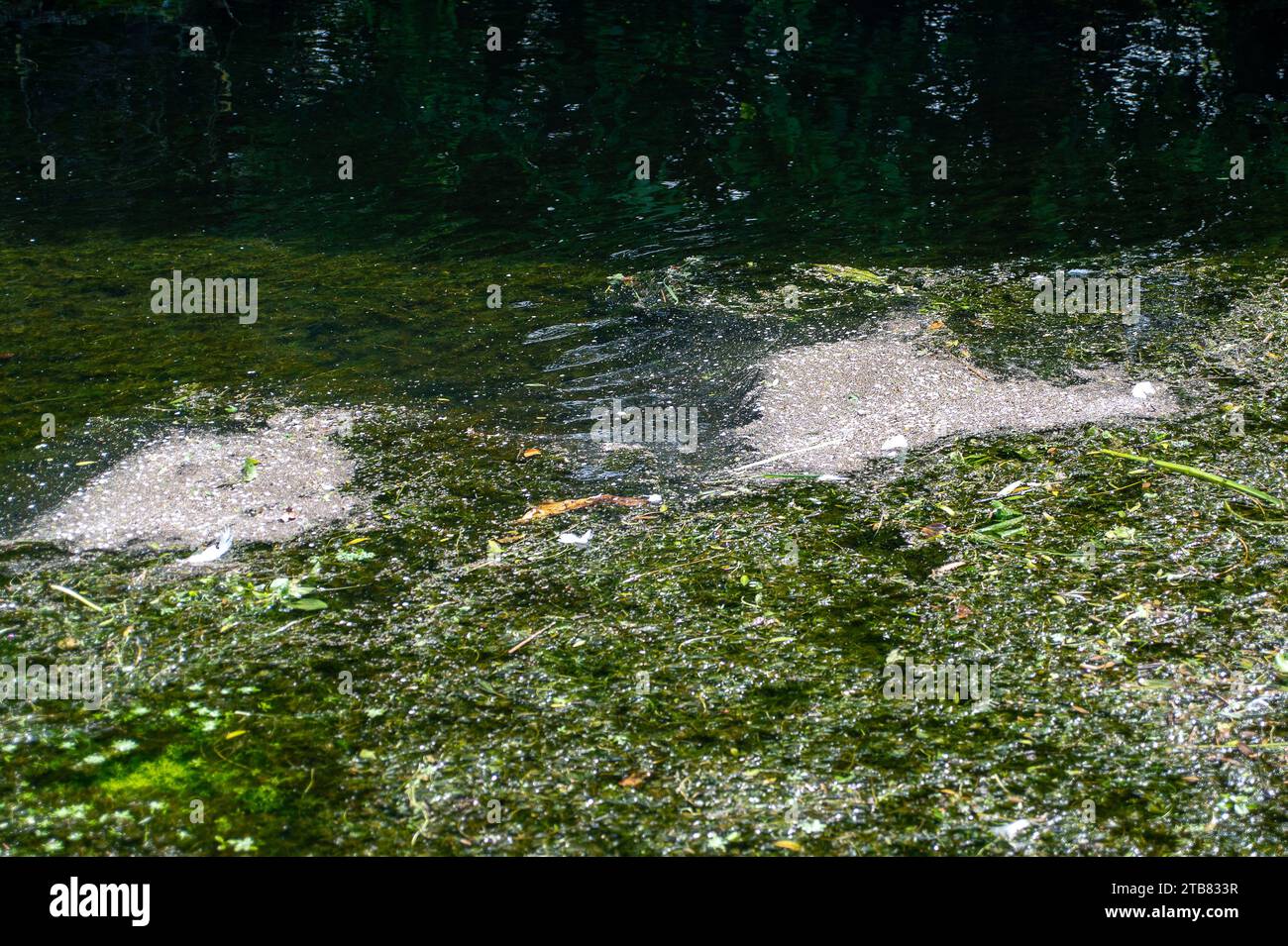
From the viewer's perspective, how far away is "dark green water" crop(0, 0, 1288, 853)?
264 cm

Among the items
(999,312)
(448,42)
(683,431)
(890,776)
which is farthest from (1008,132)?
(890,776)

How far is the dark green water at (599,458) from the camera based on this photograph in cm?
264

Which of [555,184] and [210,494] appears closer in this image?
[210,494]

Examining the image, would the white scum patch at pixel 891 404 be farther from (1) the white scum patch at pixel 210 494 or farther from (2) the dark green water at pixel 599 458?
(1) the white scum patch at pixel 210 494

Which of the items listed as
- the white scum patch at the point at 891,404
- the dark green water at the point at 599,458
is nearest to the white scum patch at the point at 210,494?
the dark green water at the point at 599,458

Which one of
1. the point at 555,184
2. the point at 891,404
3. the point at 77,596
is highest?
Result: the point at 555,184

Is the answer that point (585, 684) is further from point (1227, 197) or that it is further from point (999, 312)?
point (1227, 197)

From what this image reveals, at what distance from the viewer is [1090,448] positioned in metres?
4.10

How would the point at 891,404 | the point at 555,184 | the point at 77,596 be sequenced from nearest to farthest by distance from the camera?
the point at 77,596
the point at 891,404
the point at 555,184

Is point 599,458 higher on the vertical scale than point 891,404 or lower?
lower

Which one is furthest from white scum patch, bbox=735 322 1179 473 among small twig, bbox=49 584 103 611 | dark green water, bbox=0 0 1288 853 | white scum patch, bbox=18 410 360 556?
small twig, bbox=49 584 103 611

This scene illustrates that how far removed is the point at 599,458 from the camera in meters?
4.18

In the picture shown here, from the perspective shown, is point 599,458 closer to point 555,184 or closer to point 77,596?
point 77,596

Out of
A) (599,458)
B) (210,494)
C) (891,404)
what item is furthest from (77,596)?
(891,404)
